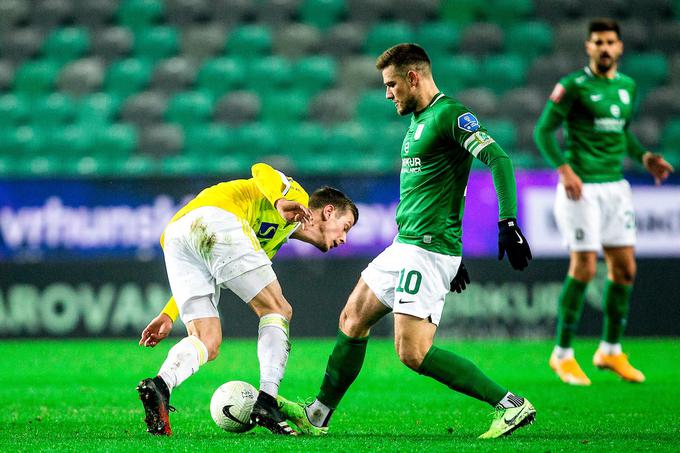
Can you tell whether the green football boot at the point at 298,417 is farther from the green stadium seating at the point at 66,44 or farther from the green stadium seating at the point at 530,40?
the green stadium seating at the point at 66,44

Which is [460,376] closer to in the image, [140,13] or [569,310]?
[569,310]

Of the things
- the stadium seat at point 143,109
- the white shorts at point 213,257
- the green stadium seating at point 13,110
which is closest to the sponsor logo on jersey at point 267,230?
the white shorts at point 213,257

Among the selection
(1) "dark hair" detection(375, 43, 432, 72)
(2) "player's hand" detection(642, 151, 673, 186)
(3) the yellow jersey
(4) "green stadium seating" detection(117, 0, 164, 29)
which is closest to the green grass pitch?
(3) the yellow jersey

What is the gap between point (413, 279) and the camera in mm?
4629

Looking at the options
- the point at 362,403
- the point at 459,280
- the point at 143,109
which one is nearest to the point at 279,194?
the point at 459,280

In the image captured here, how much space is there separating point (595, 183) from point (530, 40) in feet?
18.7

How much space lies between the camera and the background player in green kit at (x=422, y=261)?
4.55 meters

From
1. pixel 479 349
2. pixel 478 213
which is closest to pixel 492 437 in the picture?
pixel 479 349

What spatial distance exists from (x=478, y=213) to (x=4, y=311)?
15.0 feet

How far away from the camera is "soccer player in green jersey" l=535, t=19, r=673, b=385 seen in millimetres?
7168

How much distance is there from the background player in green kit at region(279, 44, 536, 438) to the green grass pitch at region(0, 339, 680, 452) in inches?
7.6

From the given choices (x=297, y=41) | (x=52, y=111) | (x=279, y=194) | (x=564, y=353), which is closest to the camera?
(x=279, y=194)

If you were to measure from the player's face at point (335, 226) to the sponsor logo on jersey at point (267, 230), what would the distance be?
28 cm

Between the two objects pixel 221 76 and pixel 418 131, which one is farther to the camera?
pixel 221 76
